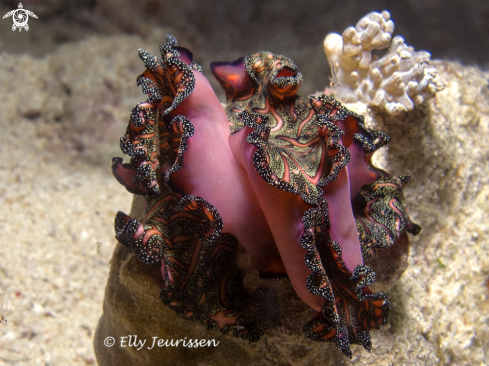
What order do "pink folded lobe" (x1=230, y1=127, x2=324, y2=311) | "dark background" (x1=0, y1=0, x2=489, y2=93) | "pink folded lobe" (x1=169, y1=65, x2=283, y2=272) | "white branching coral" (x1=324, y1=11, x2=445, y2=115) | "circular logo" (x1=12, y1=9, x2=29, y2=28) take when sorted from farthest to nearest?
"dark background" (x1=0, y1=0, x2=489, y2=93) < "circular logo" (x1=12, y1=9, x2=29, y2=28) < "white branching coral" (x1=324, y1=11, x2=445, y2=115) < "pink folded lobe" (x1=169, y1=65, x2=283, y2=272) < "pink folded lobe" (x1=230, y1=127, x2=324, y2=311)

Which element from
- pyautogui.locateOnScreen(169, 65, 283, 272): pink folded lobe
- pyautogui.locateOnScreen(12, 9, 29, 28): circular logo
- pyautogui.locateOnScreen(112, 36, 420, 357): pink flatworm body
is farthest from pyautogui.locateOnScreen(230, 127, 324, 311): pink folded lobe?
pyautogui.locateOnScreen(12, 9, 29, 28): circular logo

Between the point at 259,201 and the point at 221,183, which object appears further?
the point at 221,183

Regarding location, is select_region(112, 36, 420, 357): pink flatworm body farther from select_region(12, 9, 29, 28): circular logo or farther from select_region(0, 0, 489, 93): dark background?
select_region(12, 9, 29, 28): circular logo

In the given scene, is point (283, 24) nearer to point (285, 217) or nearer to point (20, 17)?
point (20, 17)

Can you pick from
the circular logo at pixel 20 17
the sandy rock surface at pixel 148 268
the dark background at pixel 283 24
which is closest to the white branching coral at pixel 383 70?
the sandy rock surface at pixel 148 268

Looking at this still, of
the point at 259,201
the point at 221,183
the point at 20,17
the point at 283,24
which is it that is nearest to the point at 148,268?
the point at 221,183

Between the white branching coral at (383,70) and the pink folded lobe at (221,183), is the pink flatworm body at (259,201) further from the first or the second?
the white branching coral at (383,70)

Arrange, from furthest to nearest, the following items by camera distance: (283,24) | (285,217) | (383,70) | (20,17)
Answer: (283,24)
(20,17)
(383,70)
(285,217)
